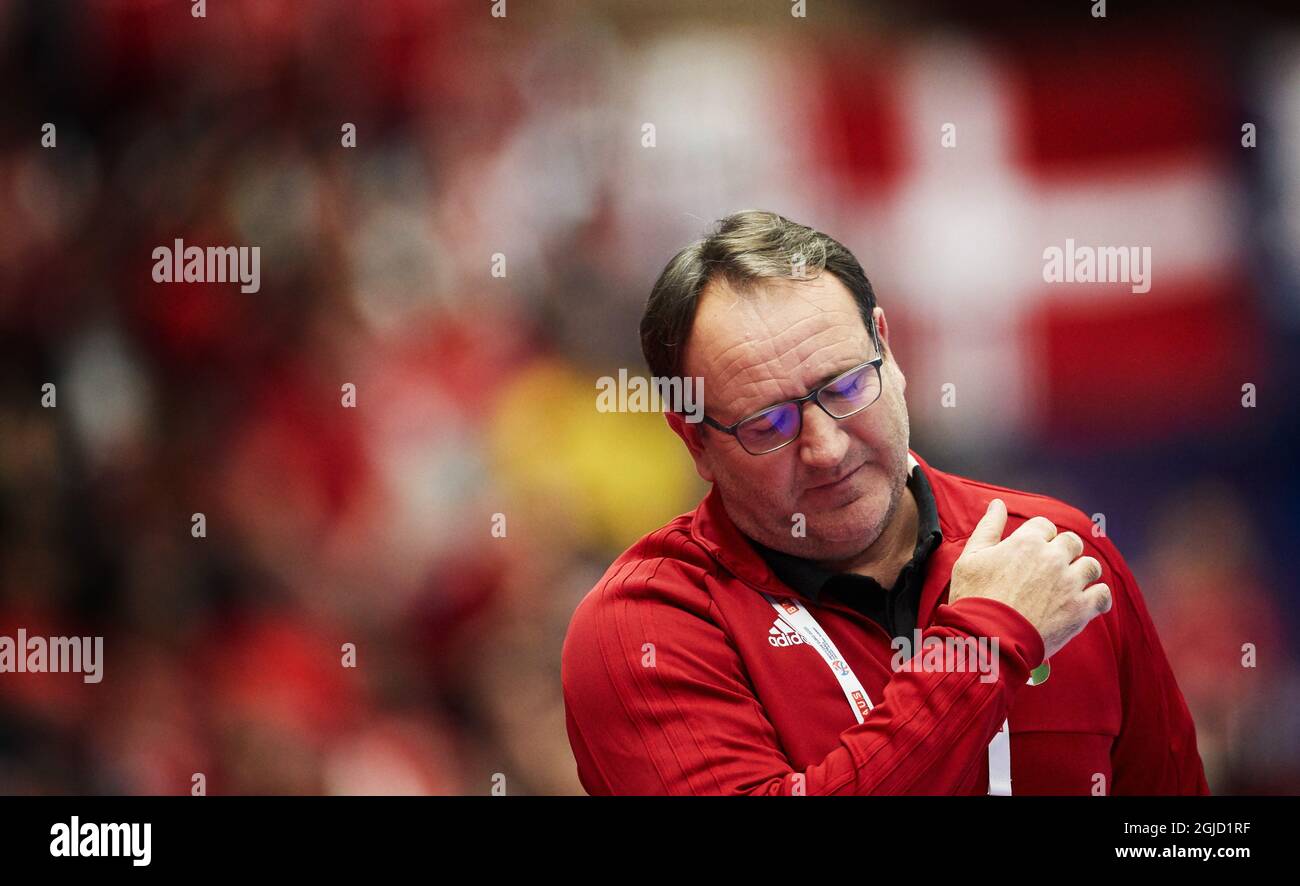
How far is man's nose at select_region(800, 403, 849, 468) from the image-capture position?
198 centimetres

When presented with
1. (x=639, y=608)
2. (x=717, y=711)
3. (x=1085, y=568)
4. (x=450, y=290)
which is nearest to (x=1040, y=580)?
(x=1085, y=568)

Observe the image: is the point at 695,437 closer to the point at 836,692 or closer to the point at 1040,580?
the point at 836,692

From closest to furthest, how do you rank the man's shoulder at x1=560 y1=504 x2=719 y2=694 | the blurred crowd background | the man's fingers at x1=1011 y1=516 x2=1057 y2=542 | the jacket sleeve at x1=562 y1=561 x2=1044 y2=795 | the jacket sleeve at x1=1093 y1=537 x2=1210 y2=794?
the jacket sleeve at x1=562 y1=561 x2=1044 y2=795, the man's fingers at x1=1011 y1=516 x2=1057 y2=542, the man's shoulder at x1=560 y1=504 x2=719 y2=694, the jacket sleeve at x1=1093 y1=537 x2=1210 y2=794, the blurred crowd background

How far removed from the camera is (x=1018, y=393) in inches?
103

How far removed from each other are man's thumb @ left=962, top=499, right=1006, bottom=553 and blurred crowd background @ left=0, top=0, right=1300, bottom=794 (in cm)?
55

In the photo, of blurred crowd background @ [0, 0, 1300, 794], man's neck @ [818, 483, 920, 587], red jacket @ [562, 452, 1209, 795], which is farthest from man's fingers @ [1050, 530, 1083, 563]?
blurred crowd background @ [0, 0, 1300, 794]

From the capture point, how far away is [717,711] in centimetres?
195

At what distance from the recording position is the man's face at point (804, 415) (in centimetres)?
199

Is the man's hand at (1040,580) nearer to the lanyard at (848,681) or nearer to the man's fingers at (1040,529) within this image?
the man's fingers at (1040,529)

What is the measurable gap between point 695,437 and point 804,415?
0.71 ft

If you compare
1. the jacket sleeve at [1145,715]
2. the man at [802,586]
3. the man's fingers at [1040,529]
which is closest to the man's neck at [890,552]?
the man at [802,586]

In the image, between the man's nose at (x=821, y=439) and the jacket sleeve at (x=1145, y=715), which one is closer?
the man's nose at (x=821, y=439)

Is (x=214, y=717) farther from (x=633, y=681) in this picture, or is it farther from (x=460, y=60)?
(x=460, y=60)

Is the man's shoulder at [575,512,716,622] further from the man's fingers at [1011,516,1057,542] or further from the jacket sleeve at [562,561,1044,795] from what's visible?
the man's fingers at [1011,516,1057,542]
